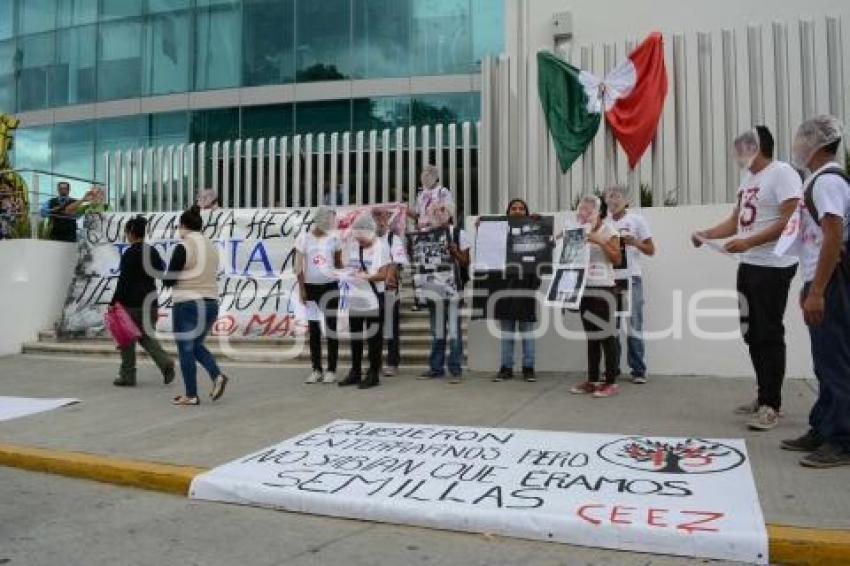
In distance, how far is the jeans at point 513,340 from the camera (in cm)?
866

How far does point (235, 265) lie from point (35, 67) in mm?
16078

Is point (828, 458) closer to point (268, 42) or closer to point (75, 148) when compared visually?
point (268, 42)

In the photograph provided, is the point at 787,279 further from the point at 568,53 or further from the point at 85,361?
the point at 85,361

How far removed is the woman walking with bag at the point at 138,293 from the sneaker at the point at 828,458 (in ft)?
21.9

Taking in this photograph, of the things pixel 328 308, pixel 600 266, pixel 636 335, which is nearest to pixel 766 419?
pixel 600 266

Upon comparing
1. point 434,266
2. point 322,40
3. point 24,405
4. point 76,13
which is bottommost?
point 24,405

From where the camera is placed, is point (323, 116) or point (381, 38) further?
point (323, 116)

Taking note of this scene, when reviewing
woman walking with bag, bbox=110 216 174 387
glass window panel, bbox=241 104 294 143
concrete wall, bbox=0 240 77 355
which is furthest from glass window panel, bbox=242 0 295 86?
woman walking with bag, bbox=110 216 174 387

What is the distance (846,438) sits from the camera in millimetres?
4836

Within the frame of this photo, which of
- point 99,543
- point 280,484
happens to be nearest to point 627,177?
point 280,484

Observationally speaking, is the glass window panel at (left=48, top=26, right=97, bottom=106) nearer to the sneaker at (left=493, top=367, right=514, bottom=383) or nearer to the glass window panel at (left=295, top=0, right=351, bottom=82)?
the glass window panel at (left=295, top=0, right=351, bottom=82)

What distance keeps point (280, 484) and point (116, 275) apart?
8.63 meters

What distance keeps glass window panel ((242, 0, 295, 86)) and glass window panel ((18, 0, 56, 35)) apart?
6.68 m

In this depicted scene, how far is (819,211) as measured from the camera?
4.82 m
